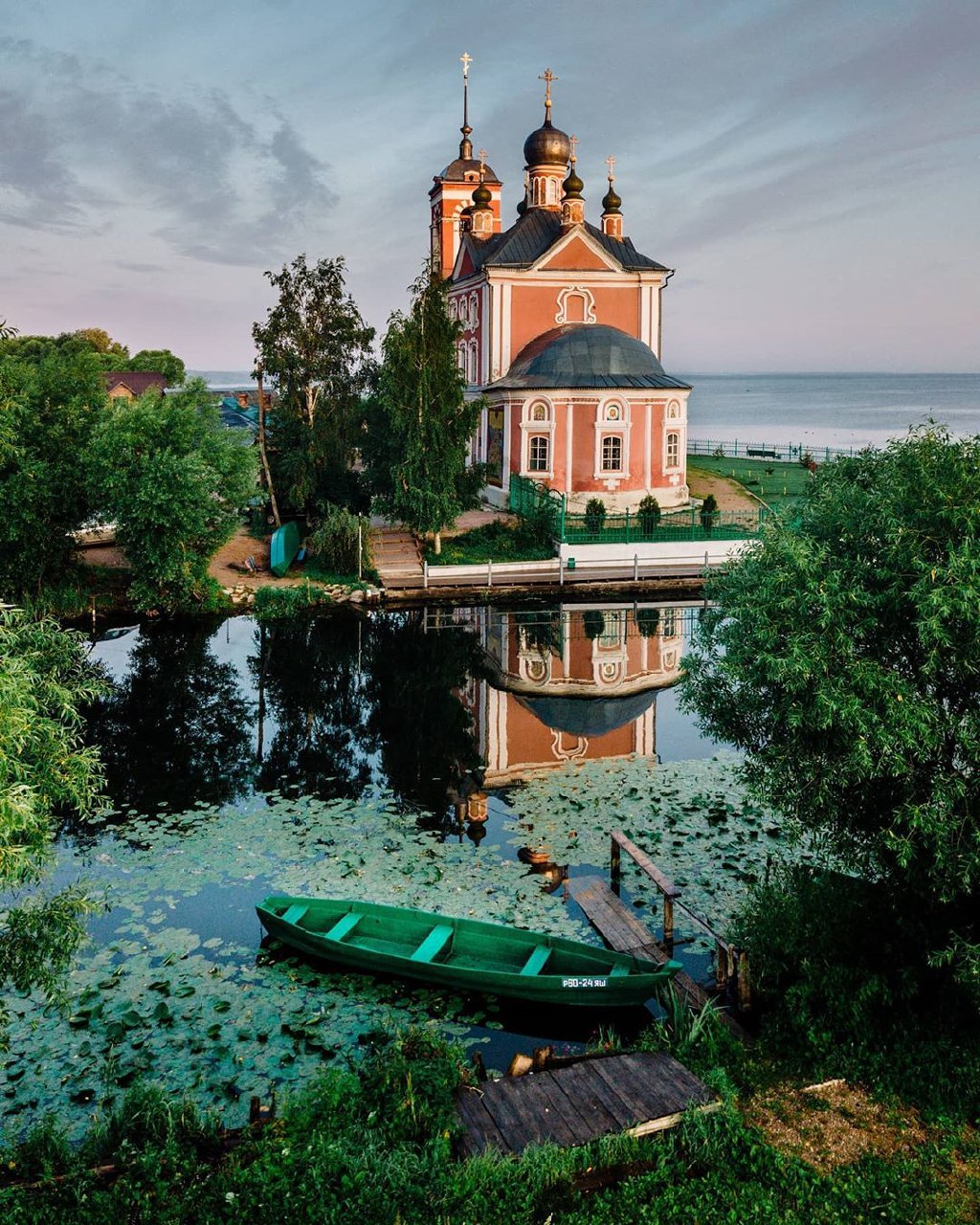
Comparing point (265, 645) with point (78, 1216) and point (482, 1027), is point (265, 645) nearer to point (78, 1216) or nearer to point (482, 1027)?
point (482, 1027)

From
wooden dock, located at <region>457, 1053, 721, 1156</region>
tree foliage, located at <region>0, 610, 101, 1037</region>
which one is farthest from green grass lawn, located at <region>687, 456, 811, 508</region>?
tree foliage, located at <region>0, 610, 101, 1037</region>

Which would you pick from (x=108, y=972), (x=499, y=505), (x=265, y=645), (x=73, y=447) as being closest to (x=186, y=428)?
(x=73, y=447)

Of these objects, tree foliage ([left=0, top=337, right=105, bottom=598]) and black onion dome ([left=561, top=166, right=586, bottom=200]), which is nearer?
tree foliage ([left=0, top=337, right=105, bottom=598])

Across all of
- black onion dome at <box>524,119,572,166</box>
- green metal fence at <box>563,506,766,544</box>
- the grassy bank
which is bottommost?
the grassy bank

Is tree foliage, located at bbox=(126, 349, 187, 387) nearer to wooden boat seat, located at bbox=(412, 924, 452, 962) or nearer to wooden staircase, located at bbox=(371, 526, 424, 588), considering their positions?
wooden staircase, located at bbox=(371, 526, 424, 588)

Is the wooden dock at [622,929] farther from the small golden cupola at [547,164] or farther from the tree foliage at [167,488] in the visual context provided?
the small golden cupola at [547,164]

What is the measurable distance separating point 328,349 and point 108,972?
25.5m

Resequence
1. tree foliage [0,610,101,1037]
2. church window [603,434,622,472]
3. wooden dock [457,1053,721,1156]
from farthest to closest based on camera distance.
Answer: church window [603,434,622,472], wooden dock [457,1053,721,1156], tree foliage [0,610,101,1037]

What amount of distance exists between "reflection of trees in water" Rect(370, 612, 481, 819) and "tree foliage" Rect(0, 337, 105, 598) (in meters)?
8.22

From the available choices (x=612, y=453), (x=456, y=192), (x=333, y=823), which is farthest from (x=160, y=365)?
(x=333, y=823)

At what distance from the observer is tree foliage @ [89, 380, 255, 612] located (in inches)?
969

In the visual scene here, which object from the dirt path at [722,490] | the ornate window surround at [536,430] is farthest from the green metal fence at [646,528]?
the dirt path at [722,490]

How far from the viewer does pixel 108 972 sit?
10.6m

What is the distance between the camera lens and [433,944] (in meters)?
10.5
